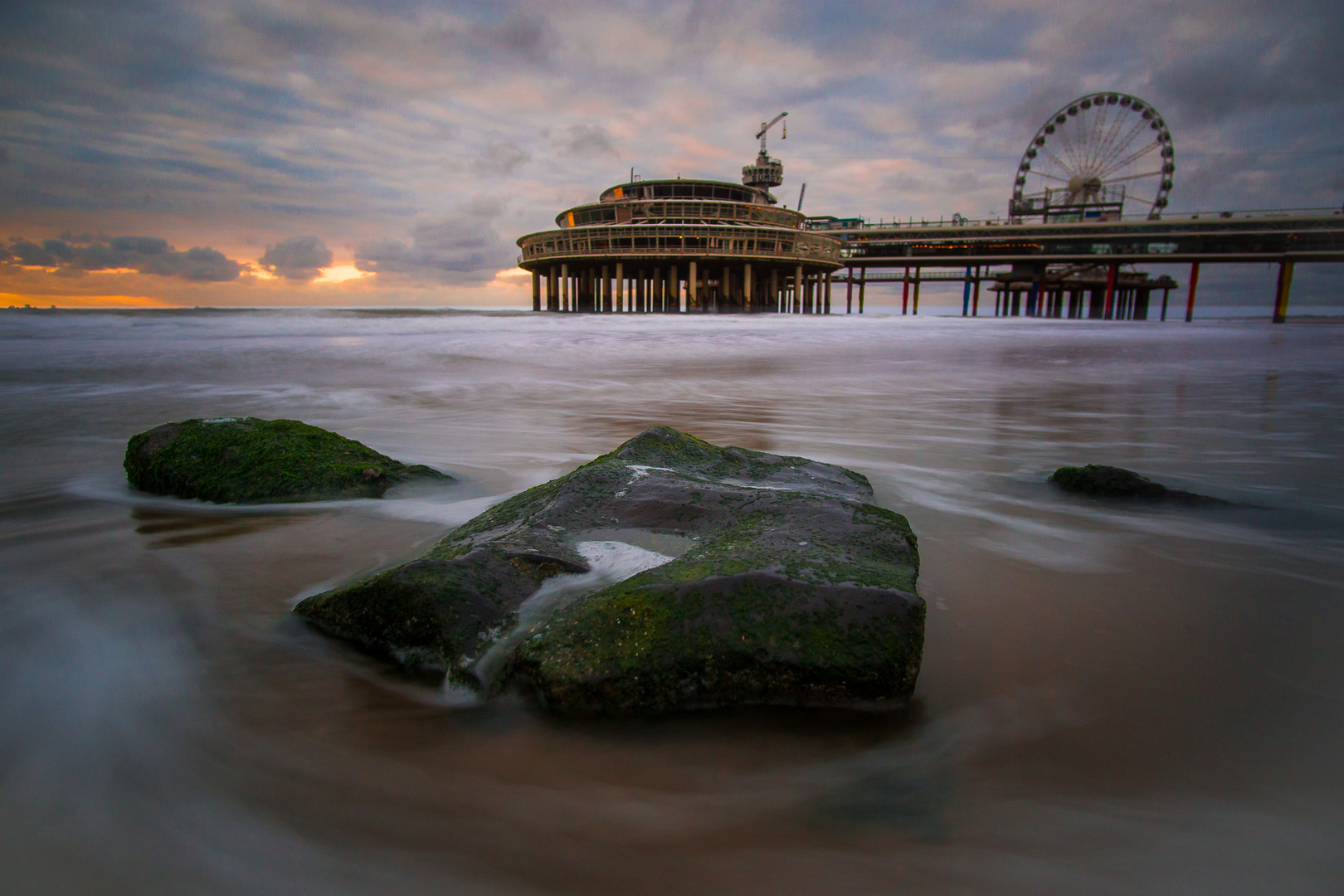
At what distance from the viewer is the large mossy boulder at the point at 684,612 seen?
1.44 metres

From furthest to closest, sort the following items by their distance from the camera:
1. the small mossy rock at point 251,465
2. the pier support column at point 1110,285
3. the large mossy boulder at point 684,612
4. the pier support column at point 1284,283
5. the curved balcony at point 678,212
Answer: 1. the pier support column at point 1110,285
2. the pier support column at point 1284,283
3. the curved balcony at point 678,212
4. the small mossy rock at point 251,465
5. the large mossy boulder at point 684,612

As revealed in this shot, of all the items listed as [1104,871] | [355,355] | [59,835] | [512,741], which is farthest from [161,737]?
[355,355]

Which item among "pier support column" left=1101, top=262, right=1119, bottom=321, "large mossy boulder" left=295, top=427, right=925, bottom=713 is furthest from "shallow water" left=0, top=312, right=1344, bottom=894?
"pier support column" left=1101, top=262, right=1119, bottom=321

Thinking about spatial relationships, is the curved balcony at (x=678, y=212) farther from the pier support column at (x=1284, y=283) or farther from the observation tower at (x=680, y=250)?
the pier support column at (x=1284, y=283)

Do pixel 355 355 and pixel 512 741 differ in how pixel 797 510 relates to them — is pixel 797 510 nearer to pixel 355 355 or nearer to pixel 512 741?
pixel 512 741

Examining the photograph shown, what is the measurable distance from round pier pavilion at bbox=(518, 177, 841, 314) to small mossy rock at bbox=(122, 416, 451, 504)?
34.1 m

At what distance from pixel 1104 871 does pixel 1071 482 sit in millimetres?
2667

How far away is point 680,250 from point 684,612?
3633cm

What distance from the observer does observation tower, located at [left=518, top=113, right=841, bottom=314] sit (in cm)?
3650

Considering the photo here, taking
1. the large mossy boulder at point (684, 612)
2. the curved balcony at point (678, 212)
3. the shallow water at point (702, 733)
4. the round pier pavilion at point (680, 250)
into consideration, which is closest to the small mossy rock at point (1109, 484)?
the shallow water at point (702, 733)

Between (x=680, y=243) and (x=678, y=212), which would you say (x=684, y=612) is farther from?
(x=678, y=212)

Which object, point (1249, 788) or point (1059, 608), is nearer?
point (1249, 788)

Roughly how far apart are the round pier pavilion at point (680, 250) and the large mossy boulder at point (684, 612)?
117 ft

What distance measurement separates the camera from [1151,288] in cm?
5738
